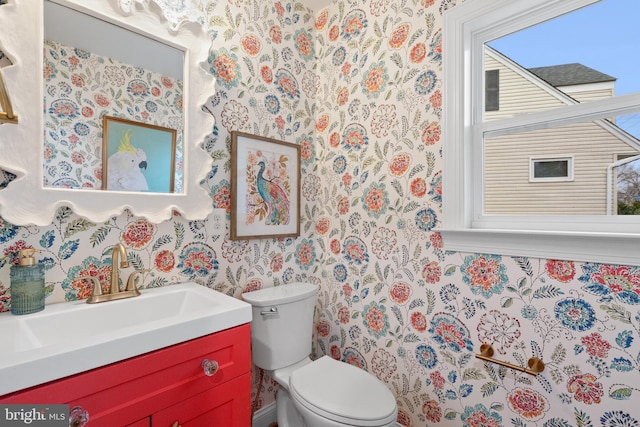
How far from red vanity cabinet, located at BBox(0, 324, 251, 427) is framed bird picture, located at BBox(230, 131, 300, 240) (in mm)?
646

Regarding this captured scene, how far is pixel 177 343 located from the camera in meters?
0.92

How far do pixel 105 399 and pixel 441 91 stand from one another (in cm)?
165

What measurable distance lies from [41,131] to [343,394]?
57.1 inches

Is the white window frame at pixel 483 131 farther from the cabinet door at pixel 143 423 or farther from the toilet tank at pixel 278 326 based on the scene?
the cabinet door at pixel 143 423

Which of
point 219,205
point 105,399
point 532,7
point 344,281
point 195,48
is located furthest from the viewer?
point 344,281

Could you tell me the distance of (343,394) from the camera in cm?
128

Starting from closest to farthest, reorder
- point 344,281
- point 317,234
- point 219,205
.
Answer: point 219,205
point 344,281
point 317,234

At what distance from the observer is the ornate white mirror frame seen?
0.97 metres

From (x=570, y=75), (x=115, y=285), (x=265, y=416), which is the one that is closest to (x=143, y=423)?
(x=115, y=285)

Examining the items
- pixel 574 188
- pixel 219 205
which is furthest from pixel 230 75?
pixel 574 188

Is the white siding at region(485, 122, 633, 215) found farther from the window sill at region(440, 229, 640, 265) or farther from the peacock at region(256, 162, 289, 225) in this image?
the peacock at region(256, 162, 289, 225)

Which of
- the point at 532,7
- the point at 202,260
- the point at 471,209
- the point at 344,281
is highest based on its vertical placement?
the point at 532,7

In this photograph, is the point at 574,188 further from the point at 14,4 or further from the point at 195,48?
the point at 14,4

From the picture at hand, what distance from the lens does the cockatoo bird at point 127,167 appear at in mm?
1168
